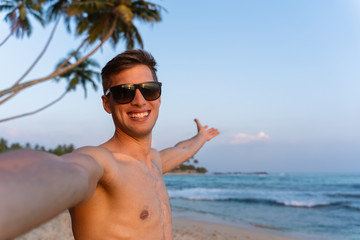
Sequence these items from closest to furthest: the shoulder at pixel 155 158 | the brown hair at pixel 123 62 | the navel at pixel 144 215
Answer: the navel at pixel 144 215, the brown hair at pixel 123 62, the shoulder at pixel 155 158

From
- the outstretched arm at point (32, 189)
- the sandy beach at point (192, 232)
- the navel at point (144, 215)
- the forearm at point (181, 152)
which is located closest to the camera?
the outstretched arm at point (32, 189)

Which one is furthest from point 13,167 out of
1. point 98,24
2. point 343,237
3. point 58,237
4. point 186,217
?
point 98,24

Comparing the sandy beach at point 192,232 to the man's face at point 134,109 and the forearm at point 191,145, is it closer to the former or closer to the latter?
the forearm at point 191,145

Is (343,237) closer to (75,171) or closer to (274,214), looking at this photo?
(274,214)

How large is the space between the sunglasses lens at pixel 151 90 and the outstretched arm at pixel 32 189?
99 cm

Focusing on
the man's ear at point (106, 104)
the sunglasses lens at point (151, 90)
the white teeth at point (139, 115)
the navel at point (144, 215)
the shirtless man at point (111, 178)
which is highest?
the sunglasses lens at point (151, 90)

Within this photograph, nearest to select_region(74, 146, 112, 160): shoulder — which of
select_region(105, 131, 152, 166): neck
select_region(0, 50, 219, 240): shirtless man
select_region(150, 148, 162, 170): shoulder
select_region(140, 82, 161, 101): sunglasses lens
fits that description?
select_region(0, 50, 219, 240): shirtless man

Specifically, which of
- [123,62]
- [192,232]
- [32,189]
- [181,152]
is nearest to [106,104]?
[123,62]

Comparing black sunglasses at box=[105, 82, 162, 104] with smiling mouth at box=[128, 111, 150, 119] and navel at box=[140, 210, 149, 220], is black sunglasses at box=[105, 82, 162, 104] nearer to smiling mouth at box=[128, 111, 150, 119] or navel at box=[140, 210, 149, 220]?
smiling mouth at box=[128, 111, 150, 119]

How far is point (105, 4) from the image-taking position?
613 inches

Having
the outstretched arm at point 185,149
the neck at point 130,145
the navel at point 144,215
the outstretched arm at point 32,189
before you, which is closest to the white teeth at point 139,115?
the neck at point 130,145

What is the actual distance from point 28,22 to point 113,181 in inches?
879

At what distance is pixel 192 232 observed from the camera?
400 inches

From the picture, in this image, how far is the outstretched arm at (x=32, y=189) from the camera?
522 mm
